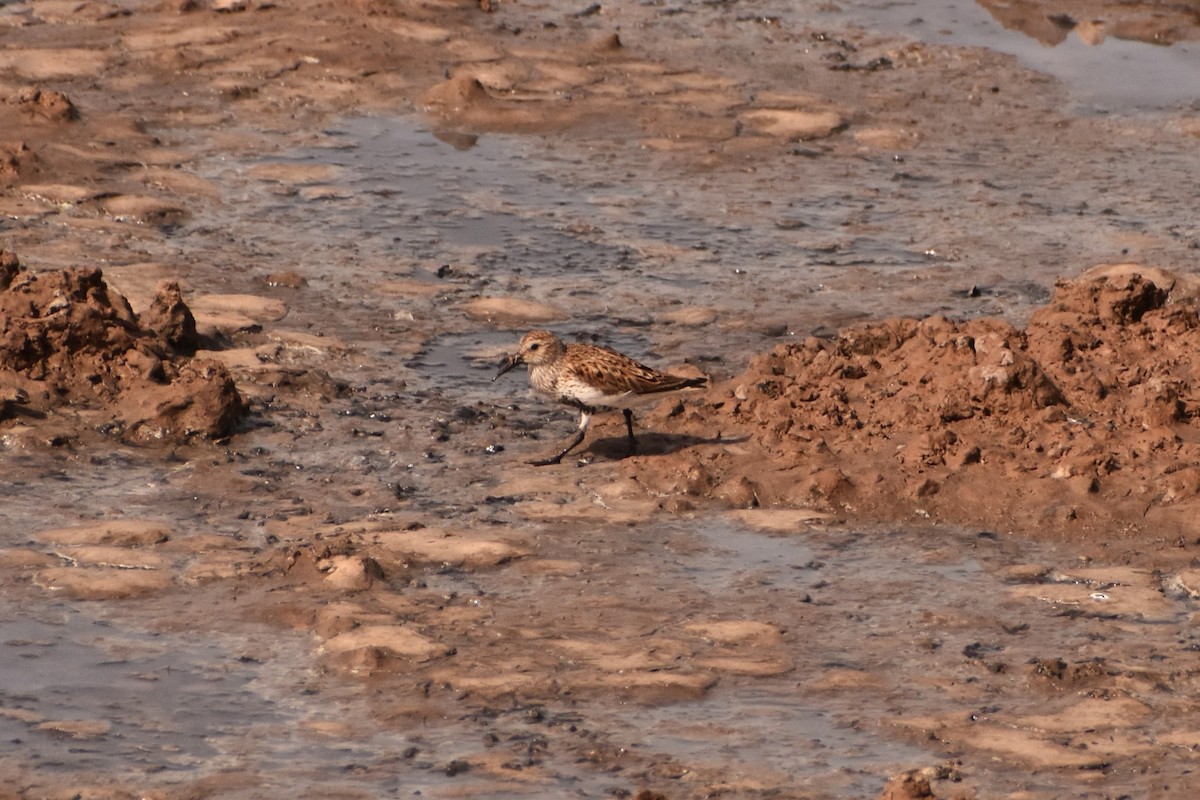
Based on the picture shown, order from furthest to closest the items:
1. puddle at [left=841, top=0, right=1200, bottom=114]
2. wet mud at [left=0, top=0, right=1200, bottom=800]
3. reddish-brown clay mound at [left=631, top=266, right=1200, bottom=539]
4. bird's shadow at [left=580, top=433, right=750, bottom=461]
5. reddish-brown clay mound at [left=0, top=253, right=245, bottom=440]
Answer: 1. puddle at [left=841, top=0, right=1200, bottom=114]
2. bird's shadow at [left=580, top=433, right=750, bottom=461]
3. reddish-brown clay mound at [left=0, top=253, right=245, bottom=440]
4. reddish-brown clay mound at [left=631, top=266, right=1200, bottom=539]
5. wet mud at [left=0, top=0, right=1200, bottom=800]

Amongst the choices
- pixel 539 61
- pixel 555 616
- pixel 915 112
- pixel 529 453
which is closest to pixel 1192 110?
pixel 915 112

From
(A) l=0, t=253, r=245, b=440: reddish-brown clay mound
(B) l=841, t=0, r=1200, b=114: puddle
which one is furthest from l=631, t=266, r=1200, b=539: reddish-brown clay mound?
(B) l=841, t=0, r=1200, b=114: puddle

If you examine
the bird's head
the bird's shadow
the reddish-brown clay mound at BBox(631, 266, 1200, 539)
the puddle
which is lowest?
the bird's shadow

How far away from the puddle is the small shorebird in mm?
7070

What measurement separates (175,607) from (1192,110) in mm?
9903

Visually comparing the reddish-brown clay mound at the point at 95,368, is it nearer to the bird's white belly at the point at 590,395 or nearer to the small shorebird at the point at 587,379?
the small shorebird at the point at 587,379

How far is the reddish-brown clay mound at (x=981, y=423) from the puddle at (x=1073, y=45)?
5773 millimetres

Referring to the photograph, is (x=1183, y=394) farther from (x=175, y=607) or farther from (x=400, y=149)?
(x=400, y=149)

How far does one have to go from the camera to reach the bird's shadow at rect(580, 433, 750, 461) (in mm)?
8688

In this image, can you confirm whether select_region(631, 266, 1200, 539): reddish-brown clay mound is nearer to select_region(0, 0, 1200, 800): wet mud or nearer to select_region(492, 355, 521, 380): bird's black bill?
select_region(0, 0, 1200, 800): wet mud

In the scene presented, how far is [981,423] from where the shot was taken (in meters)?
8.52

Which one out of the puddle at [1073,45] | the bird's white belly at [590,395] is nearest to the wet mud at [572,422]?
the puddle at [1073,45]

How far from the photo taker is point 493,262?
36.7 feet

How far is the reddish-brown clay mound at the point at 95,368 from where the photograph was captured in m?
8.58
